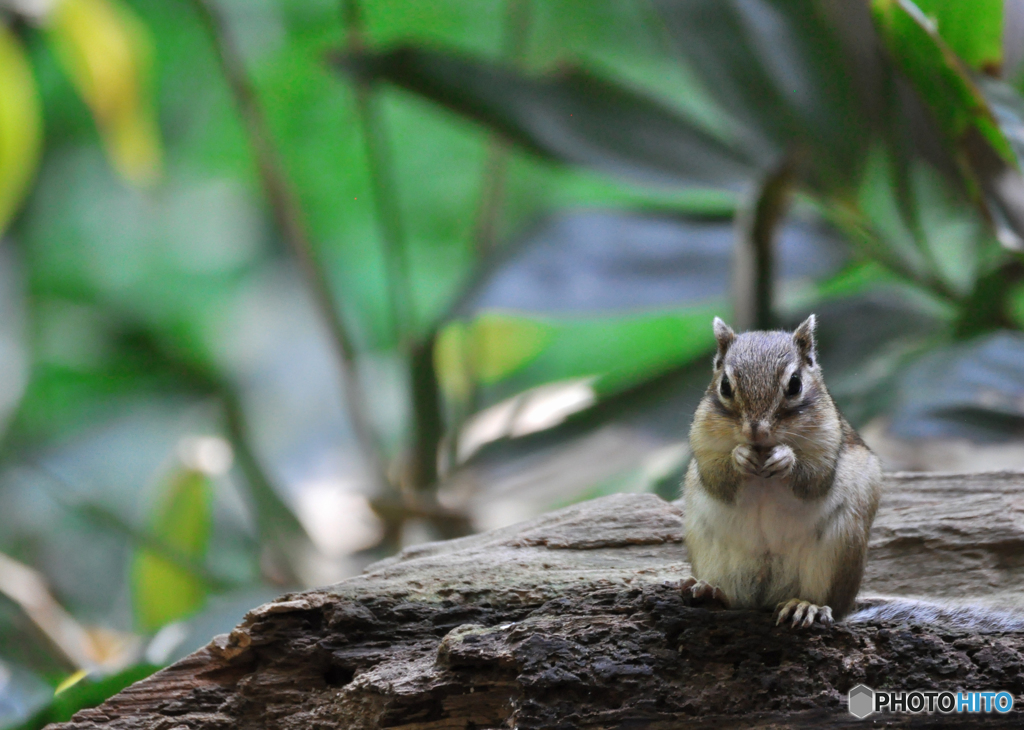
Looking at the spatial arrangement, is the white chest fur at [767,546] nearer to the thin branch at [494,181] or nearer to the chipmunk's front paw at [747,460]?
the chipmunk's front paw at [747,460]

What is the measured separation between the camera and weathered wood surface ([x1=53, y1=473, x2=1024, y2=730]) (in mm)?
1422

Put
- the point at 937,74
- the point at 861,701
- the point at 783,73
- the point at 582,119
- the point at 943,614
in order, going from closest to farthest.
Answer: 1. the point at 861,701
2. the point at 943,614
3. the point at 937,74
4. the point at 783,73
5. the point at 582,119

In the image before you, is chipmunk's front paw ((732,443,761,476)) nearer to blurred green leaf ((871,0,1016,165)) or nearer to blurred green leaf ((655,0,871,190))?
blurred green leaf ((871,0,1016,165))

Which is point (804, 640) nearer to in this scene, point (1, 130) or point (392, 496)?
point (392, 496)

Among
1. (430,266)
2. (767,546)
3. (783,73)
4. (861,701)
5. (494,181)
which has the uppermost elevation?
(430,266)

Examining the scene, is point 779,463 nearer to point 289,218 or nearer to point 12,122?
point 289,218

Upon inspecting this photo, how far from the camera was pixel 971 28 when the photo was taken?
2.50 metres

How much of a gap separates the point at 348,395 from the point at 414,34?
277 centimetres

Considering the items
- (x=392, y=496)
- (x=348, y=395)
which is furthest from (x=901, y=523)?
(x=348, y=395)

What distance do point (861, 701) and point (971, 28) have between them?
6.00 feet

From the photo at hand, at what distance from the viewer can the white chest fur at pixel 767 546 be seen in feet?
5.01

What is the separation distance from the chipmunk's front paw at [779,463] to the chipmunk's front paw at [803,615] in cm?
20

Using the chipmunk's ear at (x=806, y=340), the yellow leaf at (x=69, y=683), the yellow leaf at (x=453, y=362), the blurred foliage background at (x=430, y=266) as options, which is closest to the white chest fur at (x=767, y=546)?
the chipmunk's ear at (x=806, y=340)

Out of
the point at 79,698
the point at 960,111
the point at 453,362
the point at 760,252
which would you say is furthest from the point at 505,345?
the point at 79,698
